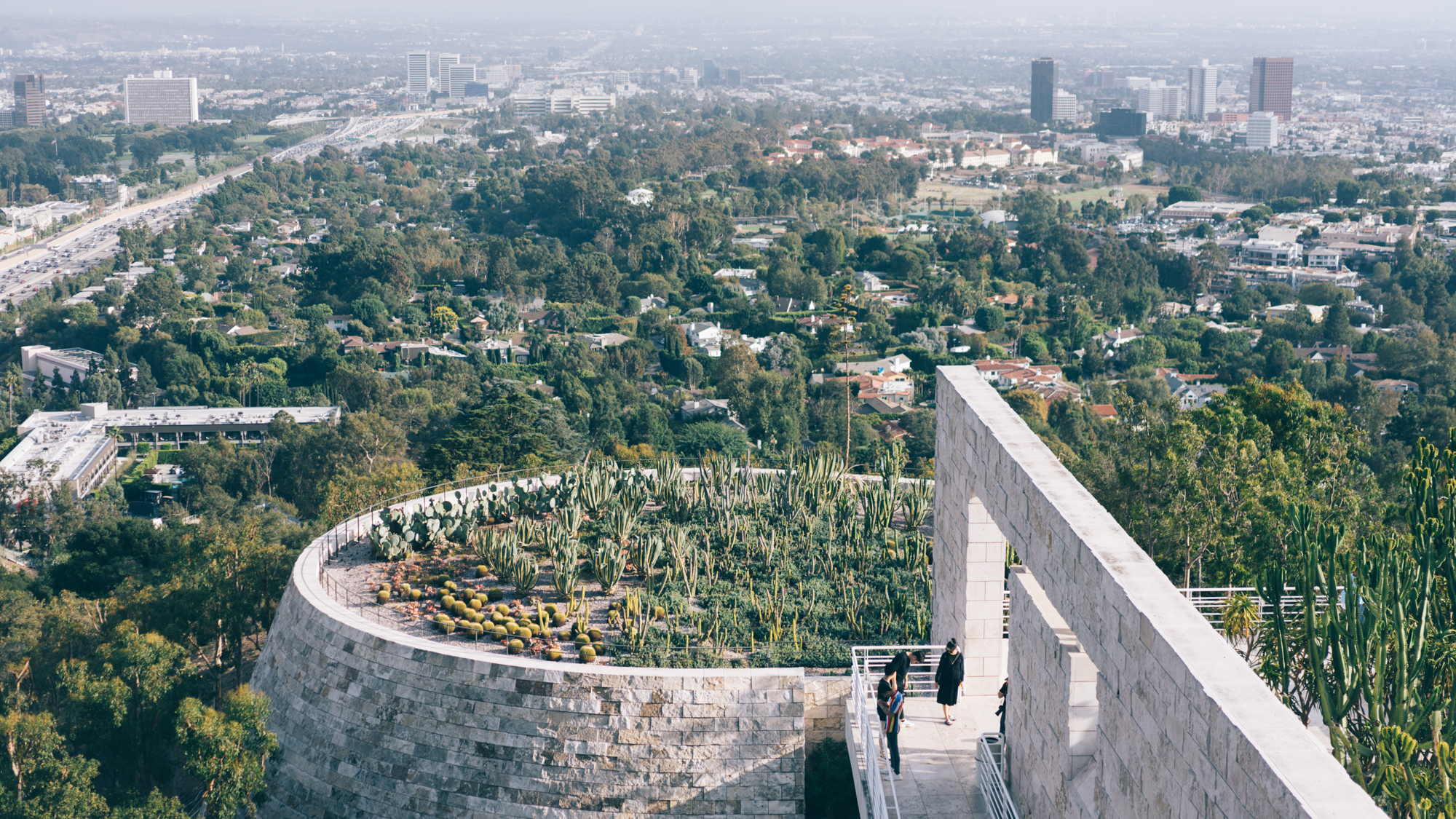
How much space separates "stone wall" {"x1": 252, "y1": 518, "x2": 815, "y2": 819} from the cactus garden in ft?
4.82

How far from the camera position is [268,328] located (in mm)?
63750

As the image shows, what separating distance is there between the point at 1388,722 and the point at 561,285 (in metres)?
63.1

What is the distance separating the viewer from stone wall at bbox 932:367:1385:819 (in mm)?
6453

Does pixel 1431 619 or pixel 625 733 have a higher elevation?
pixel 1431 619

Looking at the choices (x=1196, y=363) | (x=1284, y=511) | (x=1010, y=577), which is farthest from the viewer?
(x=1196, y=363)

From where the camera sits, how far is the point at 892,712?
1112cm

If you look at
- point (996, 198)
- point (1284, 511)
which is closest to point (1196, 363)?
point (1284, 511)

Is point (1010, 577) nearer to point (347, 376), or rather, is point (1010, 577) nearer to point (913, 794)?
point (913, 794)

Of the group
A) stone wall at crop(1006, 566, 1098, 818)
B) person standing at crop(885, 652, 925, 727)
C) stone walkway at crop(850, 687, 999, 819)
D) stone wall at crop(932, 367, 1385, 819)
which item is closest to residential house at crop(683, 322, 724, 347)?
person standing at crop(885, 652, 925, 727)

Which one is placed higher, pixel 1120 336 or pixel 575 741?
pixel 575 741

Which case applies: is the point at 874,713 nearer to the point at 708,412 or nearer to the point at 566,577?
the point at 566,577

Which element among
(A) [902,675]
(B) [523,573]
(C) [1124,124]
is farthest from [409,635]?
(C) [1124,124]

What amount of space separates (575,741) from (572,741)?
3 cm

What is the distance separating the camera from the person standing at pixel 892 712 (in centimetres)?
1103
